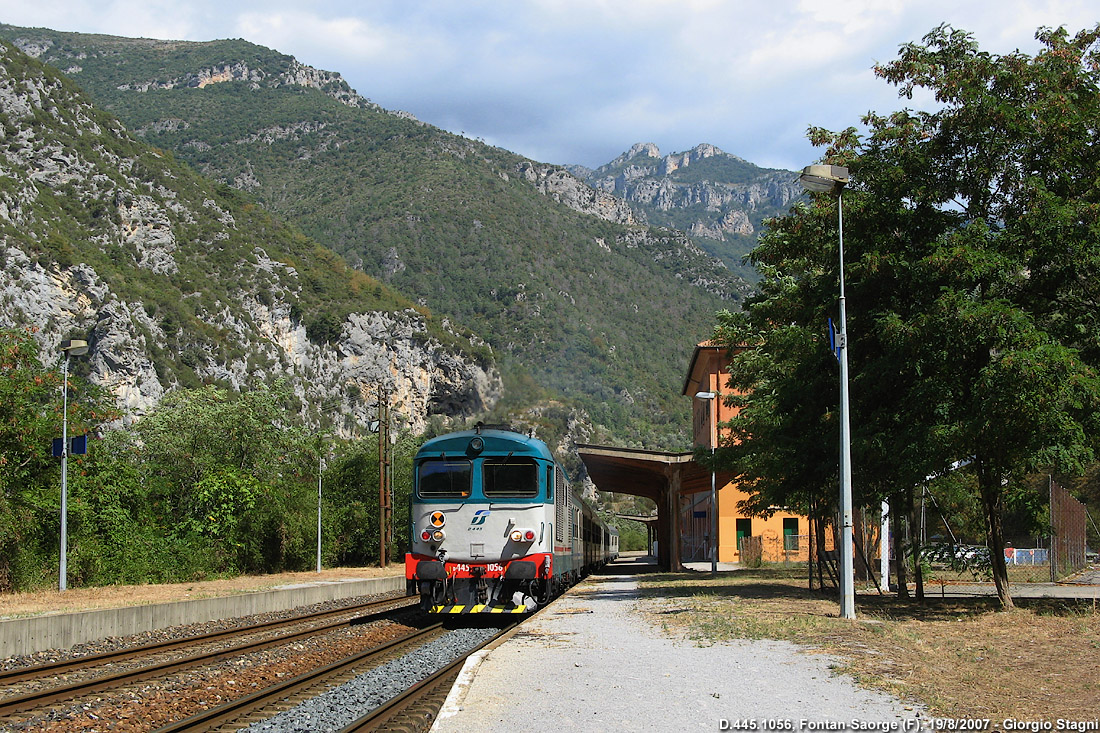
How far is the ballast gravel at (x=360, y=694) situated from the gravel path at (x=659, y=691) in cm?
95

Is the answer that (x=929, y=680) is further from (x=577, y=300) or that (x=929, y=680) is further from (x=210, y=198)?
(x=577, y=300)

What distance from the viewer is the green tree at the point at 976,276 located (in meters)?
14.9

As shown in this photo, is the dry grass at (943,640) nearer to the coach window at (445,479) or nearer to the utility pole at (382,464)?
the coach window at (445,479)

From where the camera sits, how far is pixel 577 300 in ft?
452

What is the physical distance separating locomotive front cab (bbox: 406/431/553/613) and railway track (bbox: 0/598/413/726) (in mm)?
2291

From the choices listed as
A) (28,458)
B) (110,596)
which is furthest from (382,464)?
(110,596)

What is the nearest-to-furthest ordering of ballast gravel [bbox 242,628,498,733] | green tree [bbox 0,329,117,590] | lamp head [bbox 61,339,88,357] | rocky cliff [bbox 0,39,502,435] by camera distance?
ballast gravel [bbox 242,628,498,733] < lamp head [bbox 61,339,88,357] < green tree [bbox 0,329,117,590] < rocky cliff [bbox 0,39,502,435]

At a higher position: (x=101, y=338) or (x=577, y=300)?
(x=577, y=300)

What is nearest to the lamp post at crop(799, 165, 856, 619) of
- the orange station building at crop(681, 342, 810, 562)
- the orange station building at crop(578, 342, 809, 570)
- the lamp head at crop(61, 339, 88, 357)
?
the orange station building at crop(578, 342, 809, 570)

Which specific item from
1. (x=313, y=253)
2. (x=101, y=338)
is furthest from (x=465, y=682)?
(x=313, y=253)

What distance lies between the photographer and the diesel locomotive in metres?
16.4

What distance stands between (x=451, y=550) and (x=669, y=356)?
4875 inches

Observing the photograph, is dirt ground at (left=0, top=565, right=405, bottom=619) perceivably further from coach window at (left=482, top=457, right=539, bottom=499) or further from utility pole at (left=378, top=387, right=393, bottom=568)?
utility pole at (left=378, top=387, right=393, bottom=568)

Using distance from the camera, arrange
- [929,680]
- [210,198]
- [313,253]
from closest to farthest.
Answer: [929,680]
[210,198]
[313,253]
